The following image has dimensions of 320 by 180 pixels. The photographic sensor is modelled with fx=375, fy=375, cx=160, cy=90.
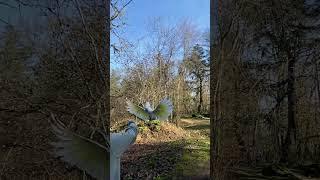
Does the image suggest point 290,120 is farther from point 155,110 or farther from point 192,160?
point 155,110

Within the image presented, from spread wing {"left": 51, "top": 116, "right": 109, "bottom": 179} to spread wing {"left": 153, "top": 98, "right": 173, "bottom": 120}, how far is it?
2837 mm

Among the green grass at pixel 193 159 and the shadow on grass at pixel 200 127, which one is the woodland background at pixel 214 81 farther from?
the shadow on grass at pixel 200 127

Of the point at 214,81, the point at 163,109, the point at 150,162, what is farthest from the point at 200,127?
the point at 214,81

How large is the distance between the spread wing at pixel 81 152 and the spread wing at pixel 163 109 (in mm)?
2837

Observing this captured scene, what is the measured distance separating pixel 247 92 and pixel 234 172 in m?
0.59

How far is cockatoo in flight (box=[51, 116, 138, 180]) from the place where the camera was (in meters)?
2.18

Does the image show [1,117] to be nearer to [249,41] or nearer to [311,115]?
[249,41]

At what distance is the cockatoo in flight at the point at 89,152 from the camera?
7.15 feet

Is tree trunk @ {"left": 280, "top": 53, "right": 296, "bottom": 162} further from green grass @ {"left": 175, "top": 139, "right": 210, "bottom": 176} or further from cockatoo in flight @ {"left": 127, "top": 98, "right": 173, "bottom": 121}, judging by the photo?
cockatoo in flight @ {"left": 127, "top": 98, "right": 173, "bottom": 121}

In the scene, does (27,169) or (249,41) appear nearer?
(27,169)

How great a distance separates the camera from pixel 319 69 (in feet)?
8.73

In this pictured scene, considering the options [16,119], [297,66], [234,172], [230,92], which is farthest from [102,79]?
[297,66]

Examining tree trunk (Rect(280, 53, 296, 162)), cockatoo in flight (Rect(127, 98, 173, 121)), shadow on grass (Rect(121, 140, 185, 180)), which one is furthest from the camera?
cockatoo in flight (Rect(127, 98, 173, 121))

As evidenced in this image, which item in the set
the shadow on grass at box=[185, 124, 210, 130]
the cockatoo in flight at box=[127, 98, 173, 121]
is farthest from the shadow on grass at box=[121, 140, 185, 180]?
the shadow on grass at box=[185, 124, 210, 130]
